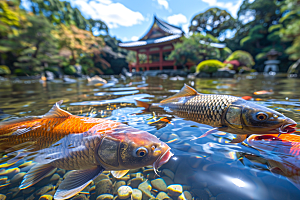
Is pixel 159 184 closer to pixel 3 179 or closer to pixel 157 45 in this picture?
pixel 3 179

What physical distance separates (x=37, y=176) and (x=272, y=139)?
220cm

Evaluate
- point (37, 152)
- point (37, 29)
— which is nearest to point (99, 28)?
point (37, 29)

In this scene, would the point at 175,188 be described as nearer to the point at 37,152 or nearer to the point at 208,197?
the point at 208,197

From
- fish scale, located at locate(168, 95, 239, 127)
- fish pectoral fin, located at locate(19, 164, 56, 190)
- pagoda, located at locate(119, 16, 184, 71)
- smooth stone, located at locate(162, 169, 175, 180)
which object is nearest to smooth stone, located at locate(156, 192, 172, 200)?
smooth stone, located at locate(162, 169, 175, 180)

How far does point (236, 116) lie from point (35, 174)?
2012mm

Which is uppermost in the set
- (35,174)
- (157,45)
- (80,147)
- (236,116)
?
(157,45)

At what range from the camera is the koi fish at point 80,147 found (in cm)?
111

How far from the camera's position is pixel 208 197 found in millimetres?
1030

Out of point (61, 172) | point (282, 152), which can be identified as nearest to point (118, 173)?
A: point (61, 172)

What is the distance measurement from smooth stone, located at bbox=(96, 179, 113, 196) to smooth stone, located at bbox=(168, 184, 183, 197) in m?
0.45

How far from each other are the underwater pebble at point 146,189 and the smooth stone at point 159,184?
40mm

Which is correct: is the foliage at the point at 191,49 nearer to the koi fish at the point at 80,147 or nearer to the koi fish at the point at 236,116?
the koi fish at the point at 236,116

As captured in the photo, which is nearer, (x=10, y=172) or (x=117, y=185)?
(x=117, y=185)

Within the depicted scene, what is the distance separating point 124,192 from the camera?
1112 mm
